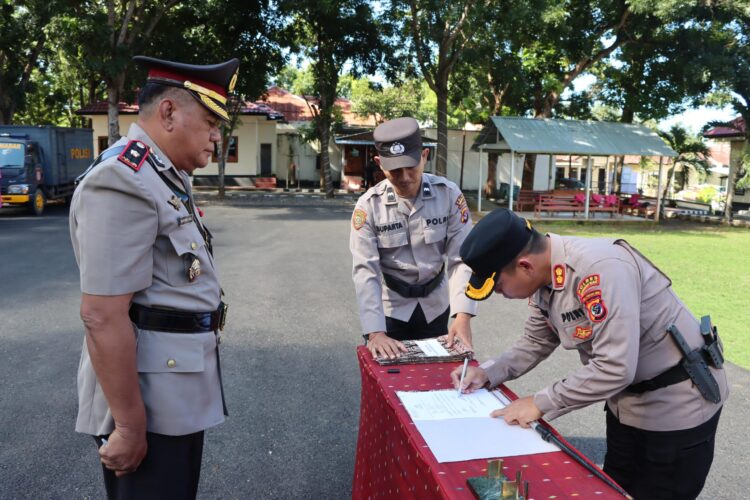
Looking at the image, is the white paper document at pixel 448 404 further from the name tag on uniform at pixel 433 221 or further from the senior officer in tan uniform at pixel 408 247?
the name tag on uniform at pixel 433 221

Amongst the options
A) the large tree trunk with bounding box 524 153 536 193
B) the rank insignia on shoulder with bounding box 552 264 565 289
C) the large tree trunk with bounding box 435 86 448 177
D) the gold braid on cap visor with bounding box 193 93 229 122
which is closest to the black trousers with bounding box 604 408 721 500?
the rank insignia on shoulder with bounding box 552 264 565 289

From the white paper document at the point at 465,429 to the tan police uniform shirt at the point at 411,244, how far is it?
84cm

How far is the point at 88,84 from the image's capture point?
30.8 m

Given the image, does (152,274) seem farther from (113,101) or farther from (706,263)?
(113,101)

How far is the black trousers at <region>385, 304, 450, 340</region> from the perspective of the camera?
10.8 feet

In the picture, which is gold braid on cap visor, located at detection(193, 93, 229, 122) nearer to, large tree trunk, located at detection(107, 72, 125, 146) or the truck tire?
the truck tire

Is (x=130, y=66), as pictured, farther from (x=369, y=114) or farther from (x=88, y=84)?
(x=369, y=114)

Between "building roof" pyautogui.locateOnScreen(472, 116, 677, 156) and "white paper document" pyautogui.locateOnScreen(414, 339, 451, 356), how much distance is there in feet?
52.3

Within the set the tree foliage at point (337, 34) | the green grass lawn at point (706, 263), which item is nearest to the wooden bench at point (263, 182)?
the tree foliage at point (337, 34)

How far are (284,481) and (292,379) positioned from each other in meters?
1.50

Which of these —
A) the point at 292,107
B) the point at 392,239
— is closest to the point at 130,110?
the point at 292,107

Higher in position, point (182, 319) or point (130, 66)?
point (130, 66)

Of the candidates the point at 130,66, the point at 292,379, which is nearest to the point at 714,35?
the point at 130,66

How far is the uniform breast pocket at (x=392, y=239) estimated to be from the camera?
312cm
